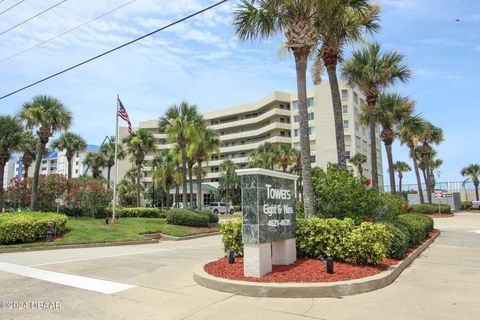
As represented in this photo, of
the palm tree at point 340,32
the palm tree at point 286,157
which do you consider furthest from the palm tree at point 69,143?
the palm tree at point 340,32

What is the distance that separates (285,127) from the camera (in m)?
74.5

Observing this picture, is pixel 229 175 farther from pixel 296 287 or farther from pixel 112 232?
pixel 296 287

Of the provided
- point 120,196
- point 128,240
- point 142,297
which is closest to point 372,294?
point 142,297

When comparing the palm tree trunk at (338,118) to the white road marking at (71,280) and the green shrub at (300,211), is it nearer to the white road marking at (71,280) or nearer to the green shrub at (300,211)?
the green shrub at (300,211)

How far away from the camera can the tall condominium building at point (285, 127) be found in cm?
6688

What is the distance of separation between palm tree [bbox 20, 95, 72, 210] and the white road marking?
19488 mm

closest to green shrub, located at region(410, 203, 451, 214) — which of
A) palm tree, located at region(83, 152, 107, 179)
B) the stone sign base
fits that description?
the stone sign base

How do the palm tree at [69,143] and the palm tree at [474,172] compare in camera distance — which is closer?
the palm tree at [69,143]

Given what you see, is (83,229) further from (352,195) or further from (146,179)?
(146,179)

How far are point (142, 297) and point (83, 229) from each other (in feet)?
52.0

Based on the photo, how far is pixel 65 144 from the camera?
1997 inches

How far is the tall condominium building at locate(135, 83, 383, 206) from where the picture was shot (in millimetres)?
66875

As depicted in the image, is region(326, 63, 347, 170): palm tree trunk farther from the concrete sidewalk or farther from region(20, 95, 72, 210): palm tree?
region(20, 95, 72, 210): palm tree

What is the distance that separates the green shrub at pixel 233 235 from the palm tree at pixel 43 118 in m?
22.7
